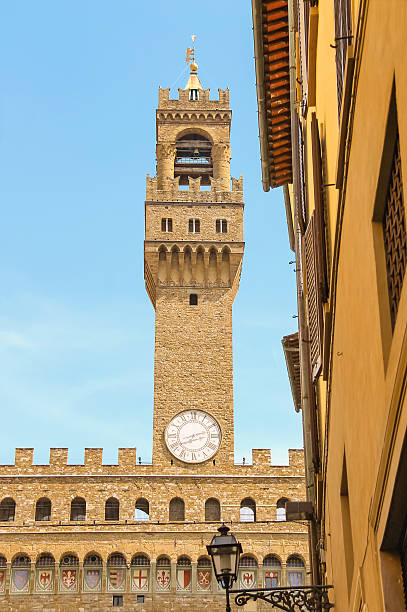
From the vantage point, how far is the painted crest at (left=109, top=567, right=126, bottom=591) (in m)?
32.5

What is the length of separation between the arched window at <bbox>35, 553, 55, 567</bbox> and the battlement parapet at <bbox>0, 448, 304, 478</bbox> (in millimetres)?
2707

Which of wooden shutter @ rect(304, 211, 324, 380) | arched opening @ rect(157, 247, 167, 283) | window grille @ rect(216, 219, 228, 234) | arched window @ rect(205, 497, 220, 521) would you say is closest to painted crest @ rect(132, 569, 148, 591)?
arched window @ rect(205, 497, 220, 521)

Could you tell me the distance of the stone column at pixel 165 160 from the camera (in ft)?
133

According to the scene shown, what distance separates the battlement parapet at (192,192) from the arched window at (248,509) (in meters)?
11.6

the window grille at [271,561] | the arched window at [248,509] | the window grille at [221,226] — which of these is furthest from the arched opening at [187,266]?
the window grille at [271,561]

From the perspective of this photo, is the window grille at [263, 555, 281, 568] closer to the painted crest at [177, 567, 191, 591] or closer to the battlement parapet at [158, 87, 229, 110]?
the painted crest at [177, 567, 191, 591]

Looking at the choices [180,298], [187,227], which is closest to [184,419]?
[180,298]

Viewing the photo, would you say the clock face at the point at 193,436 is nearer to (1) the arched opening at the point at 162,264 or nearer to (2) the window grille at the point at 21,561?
(1) the arched opening at the point at 162,264

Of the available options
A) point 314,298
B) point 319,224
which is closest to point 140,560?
point 314,298

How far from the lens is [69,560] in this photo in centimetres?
3294

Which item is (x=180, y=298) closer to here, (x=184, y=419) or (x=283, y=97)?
(x=184, y=419)

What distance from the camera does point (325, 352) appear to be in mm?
7953

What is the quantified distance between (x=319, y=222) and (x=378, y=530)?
3290 millimetres

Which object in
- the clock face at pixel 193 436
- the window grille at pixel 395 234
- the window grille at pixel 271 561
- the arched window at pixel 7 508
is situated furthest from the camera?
the clock face at pixel 193 436
